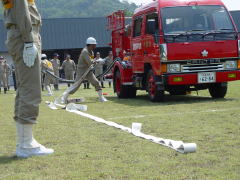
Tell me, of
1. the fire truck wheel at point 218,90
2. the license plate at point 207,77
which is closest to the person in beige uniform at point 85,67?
the fire truck wheel at point 218,90

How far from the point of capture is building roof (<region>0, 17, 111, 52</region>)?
149 ft

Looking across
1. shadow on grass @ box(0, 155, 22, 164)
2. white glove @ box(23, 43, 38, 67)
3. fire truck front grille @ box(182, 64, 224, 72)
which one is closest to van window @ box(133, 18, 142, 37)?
fire truck front grille @ box(182, 64, 224, 72)

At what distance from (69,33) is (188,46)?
34.4 metres

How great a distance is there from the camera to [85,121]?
9328 mm

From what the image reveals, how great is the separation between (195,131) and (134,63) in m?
7.32

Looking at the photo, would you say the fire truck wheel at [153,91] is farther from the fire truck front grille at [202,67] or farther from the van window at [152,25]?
the van window at [152,25]

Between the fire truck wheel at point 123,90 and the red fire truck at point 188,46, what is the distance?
1534mm

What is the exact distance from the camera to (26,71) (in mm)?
5941

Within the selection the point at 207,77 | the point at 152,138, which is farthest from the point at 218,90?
the point at 152,138

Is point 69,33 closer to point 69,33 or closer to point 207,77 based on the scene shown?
point 69,33

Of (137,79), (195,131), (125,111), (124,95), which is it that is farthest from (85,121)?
(124,95)

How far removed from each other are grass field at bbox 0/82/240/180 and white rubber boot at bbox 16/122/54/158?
0.37ft

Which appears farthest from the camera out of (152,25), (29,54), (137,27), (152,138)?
(137,27)

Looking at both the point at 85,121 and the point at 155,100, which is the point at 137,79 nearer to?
the point at 155,100
